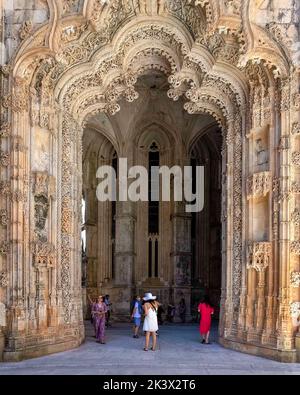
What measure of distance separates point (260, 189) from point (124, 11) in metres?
5.51

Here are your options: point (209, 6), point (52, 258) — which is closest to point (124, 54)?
point (209, 6)

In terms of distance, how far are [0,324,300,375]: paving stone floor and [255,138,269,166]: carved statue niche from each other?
15.3ft

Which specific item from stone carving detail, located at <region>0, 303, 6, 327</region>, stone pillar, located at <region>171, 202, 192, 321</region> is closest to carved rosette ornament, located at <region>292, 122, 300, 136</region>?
stone carving detail, located at <region>0, 303, 6, 327</region>

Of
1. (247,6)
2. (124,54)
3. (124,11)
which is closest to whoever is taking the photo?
(247,6)

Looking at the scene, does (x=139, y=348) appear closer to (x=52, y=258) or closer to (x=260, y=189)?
(x=52, y=258)

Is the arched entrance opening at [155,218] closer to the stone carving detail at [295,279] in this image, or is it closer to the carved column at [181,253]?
the carved column at [181,253]

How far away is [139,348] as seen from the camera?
557 inches

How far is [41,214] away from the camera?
13172 mm

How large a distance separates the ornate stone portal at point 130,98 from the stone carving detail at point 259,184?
0.12ft

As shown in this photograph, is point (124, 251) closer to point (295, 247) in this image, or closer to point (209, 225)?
point (209, 225)

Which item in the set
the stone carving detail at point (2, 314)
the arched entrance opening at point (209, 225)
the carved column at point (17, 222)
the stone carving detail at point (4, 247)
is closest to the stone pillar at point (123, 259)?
the arched entrance opening at point (209, 225)

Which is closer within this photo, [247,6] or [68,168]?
[247,6]

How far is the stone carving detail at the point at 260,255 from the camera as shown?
12672mm

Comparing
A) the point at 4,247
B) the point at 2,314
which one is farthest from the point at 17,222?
the point at 2,314
